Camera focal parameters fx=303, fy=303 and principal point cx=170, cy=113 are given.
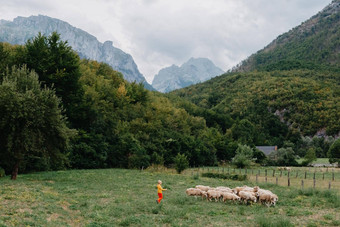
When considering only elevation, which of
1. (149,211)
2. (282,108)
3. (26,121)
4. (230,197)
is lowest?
(149,211)

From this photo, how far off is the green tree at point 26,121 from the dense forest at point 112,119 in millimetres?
84

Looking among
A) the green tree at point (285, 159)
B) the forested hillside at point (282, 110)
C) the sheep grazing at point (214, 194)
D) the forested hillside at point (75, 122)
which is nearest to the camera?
the sheep grazing at point (214, 194)

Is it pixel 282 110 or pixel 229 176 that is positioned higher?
pixel 282 110

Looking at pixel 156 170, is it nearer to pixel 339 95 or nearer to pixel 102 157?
pixel 102 157

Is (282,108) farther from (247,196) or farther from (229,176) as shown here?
(247,196)

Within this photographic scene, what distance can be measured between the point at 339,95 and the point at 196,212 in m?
158

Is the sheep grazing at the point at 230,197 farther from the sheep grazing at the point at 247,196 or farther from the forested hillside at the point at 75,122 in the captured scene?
the forested hillside at the point at 75,122

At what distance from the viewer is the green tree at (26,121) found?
2538 cm

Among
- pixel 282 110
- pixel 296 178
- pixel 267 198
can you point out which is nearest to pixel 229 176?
pixel 296 178

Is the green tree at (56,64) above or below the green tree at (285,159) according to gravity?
above

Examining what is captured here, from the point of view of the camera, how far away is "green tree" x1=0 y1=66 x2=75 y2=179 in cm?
2538

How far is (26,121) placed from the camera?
26.5 m

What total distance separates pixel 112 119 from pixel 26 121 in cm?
2986

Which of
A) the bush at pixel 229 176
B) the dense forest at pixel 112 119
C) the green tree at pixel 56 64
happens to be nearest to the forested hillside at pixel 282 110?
the dense forest at pixel 112 119
